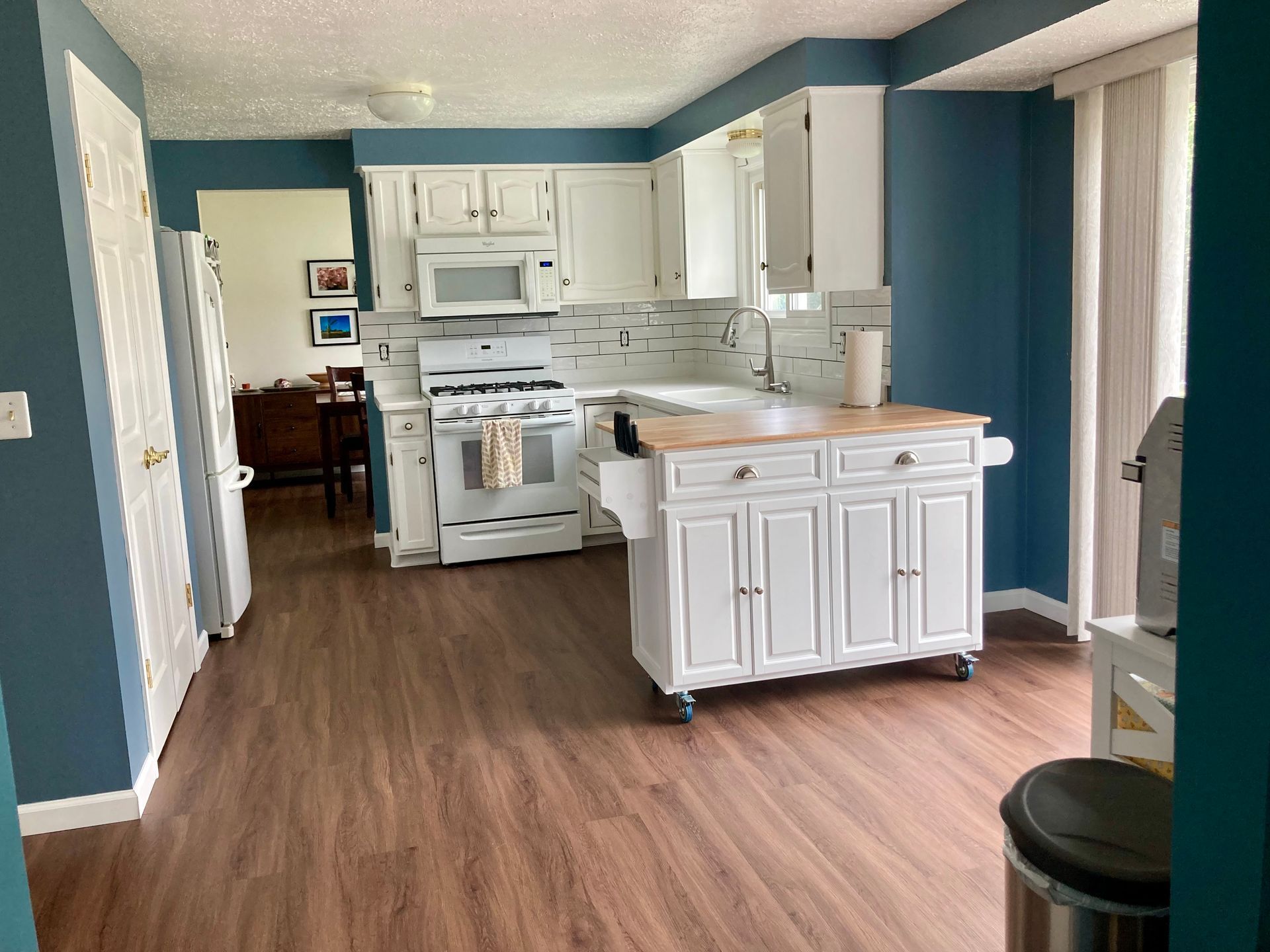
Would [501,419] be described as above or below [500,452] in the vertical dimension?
above

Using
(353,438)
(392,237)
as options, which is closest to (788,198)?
(392,237)

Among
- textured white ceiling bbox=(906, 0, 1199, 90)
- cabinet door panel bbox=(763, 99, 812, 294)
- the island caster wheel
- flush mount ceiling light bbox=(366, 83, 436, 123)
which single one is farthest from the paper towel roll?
flush mount ceiling light bbox=(366, 83, 436, 123)

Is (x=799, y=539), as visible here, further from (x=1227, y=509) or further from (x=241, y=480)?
(x=241, y=480)

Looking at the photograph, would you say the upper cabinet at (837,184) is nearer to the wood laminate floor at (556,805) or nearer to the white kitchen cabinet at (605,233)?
the wood laminate floor at (556,805)

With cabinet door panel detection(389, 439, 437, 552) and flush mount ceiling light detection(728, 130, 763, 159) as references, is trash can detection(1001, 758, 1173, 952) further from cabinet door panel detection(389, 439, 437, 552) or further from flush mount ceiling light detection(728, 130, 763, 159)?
cabinet door panel detection(389, 439, 437, 552)

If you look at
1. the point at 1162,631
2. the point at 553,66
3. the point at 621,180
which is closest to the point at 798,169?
the point at 553,66

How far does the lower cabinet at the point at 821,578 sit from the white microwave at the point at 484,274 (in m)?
2.70

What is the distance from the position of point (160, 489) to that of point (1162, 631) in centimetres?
314

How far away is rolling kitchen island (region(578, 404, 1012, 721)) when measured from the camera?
3.27 metres

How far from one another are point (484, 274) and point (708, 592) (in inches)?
113

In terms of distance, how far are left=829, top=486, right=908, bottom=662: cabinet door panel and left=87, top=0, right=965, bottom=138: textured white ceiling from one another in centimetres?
166

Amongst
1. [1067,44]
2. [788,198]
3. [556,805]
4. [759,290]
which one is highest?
[1067,44]

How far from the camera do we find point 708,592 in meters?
3.31

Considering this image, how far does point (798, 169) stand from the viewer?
399 centimetres
